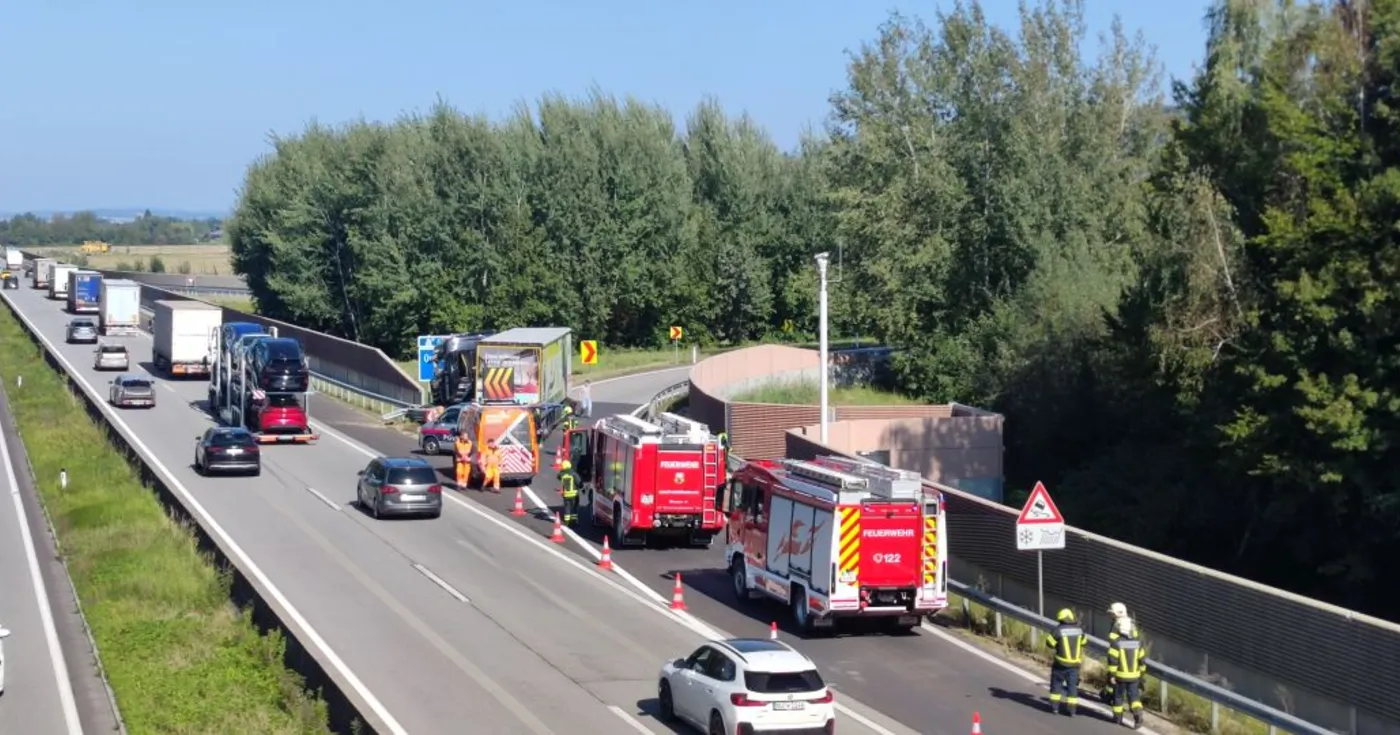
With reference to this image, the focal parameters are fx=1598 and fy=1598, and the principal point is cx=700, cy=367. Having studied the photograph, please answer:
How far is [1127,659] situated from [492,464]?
23.8 m

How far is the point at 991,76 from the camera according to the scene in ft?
209

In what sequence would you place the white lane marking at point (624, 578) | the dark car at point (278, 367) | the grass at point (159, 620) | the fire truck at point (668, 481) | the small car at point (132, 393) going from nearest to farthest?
the white lane marking at point (624, 578), the grass at point (159, 620), the fire truck at point (668, 481), the dark car at point (278, 367), the small car at point (132, 393)

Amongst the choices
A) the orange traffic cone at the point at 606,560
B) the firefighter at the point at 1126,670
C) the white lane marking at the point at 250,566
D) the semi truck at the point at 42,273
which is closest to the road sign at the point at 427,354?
the white lane marking at the point at 250,566

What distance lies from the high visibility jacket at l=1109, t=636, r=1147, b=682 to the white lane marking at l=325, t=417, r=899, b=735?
2.91 m

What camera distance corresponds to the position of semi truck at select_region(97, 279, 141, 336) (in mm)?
84938

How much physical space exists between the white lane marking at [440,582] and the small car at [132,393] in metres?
30.6

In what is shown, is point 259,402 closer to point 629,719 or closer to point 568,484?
point 568,484

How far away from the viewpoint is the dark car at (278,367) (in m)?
48.0

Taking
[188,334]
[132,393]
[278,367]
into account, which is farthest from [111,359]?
[278,367]

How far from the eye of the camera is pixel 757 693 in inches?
674

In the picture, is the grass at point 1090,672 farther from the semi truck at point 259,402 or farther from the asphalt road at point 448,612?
the semi truck at point 259,402

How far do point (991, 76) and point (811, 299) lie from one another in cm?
2531

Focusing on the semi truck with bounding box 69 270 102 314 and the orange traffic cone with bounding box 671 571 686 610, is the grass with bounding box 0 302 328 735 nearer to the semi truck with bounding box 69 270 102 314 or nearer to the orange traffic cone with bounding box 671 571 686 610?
the orange traffic cone with bounding box 671 571 686 610

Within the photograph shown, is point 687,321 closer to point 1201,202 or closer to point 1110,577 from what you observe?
point 1201,202
